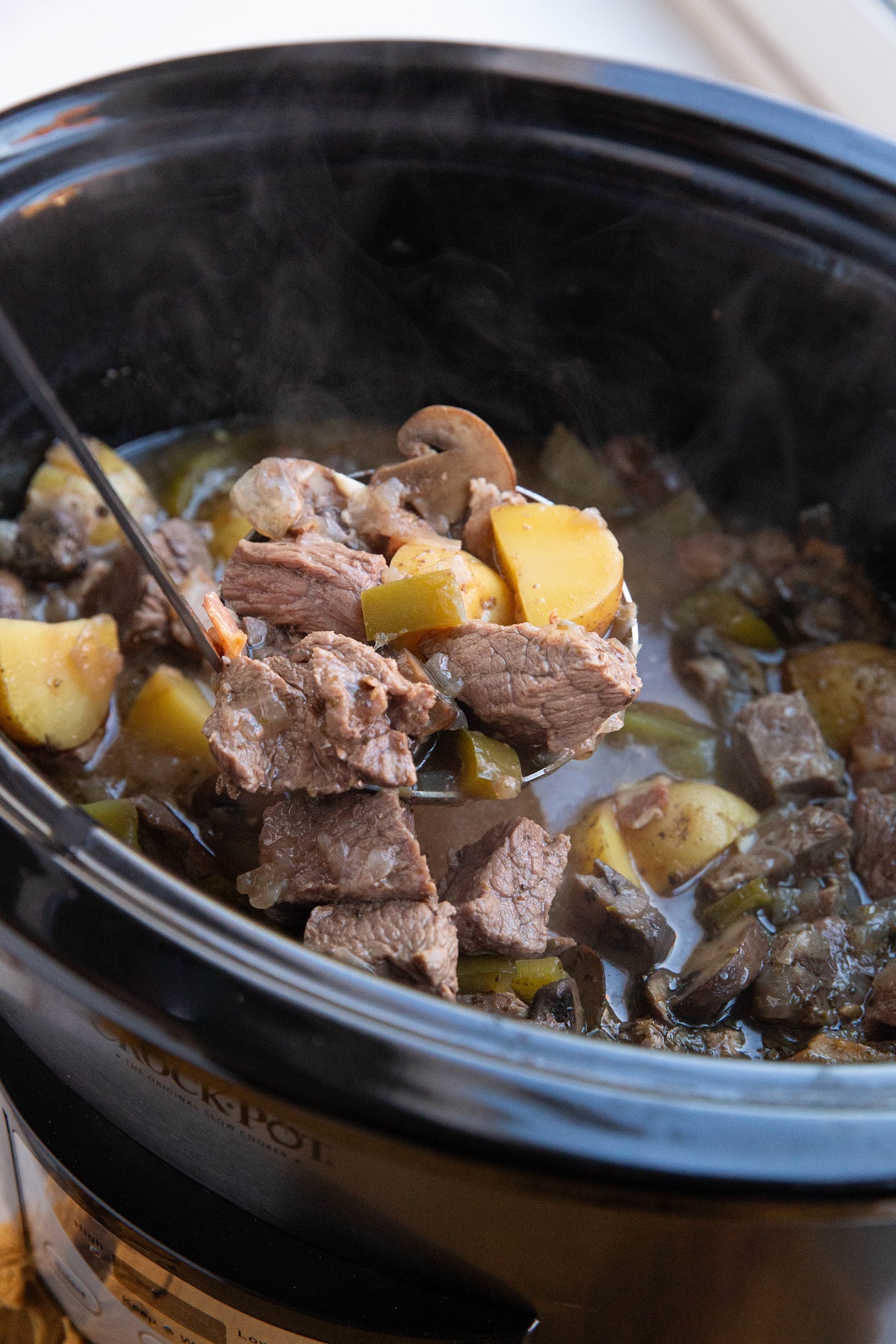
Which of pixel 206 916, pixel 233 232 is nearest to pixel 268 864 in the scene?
pixel 206 916

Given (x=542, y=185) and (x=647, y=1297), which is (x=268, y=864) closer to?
(x=647, y=1297)

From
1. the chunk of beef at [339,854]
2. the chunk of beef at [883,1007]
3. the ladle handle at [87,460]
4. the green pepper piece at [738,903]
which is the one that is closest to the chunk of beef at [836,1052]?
the chunk of beef at [883,1007]

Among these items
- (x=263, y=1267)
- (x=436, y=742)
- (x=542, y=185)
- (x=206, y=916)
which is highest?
(x=542, y=185)

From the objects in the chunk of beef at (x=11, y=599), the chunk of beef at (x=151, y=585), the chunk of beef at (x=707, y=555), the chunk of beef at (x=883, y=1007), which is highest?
the chunk of beef at (x=11, y=599)

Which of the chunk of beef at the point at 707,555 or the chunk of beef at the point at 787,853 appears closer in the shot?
the chunk of beef at the point at 787,853

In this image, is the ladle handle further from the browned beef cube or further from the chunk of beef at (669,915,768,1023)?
the browned beef cube

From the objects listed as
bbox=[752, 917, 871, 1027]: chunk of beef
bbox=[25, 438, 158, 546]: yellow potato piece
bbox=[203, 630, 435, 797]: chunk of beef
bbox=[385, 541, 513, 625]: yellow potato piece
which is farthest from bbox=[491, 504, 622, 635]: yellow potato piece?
bbox=[25, 438, 158, 546]: yellow potato piece

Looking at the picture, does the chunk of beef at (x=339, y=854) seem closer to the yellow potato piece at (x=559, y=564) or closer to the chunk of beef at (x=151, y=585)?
the yellow potato piece at (x=559, y=564)
